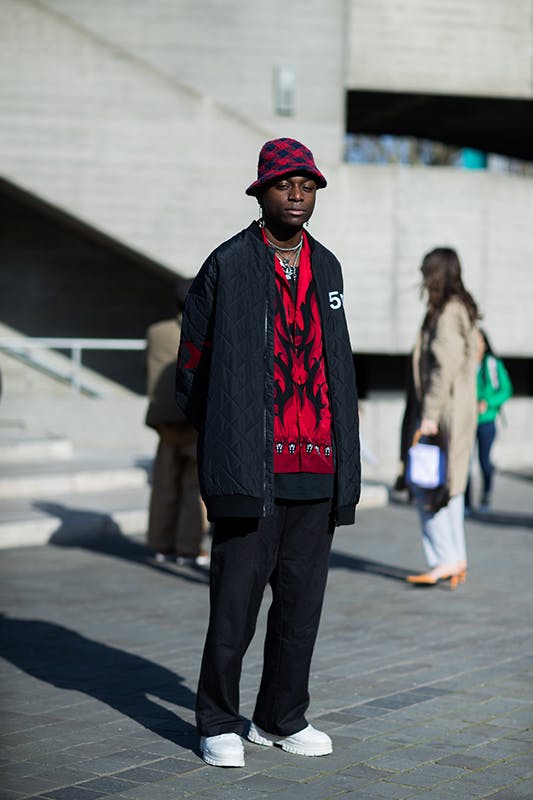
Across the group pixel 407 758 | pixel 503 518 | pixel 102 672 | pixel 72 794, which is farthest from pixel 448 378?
pixel 503 518

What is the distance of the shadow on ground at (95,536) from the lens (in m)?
10.5

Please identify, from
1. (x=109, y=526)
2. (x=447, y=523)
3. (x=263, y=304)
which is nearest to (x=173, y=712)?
(x=263, y=304)

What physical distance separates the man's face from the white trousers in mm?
4219

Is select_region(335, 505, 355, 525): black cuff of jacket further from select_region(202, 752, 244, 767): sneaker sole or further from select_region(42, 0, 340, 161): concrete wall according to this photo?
select_region(42, 0, 340, 161): concrete wall

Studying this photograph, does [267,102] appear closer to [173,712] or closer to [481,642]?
[481,642]

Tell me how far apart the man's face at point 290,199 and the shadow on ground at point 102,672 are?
1948mm

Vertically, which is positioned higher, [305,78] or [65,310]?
[305,78]

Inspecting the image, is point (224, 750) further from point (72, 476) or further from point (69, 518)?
point (72, 476)

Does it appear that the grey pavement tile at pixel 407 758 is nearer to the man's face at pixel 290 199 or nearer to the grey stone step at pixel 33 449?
the man's face at pixel 290 199

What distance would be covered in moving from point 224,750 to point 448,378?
4235 mm

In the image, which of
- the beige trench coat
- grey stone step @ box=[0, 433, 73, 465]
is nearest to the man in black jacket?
the beige trench coat

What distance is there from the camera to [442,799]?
4.48 metres

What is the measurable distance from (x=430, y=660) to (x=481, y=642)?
53 centimetres

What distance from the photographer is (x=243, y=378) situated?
475 cm
